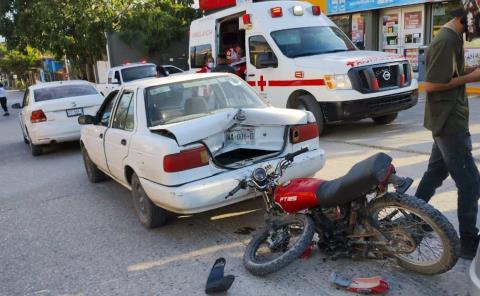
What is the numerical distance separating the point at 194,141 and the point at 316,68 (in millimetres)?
4705

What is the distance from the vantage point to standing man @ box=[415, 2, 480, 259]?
3.32 m

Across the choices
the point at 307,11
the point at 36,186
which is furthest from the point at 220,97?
the point at 307,11

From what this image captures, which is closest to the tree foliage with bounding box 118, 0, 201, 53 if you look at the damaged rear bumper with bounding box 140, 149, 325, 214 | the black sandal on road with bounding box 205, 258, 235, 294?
the damaged rear bumper with bounding box 140, 149, 325, 214

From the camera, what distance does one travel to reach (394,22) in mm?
17094

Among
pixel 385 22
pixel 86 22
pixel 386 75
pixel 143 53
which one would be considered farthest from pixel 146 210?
pixel 143 53

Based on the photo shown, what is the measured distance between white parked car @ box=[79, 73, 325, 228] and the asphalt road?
0.39m

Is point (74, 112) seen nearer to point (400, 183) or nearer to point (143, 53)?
point (400, 183)

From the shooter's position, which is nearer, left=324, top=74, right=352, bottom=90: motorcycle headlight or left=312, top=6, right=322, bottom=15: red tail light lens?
left=324, top=74, right=352, bottom=90: motorcycle headlight

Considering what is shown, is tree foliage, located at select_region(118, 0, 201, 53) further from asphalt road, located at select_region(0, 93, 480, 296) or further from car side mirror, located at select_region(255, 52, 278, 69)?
asphalt road, located at select_region(0, 93, 480, 296)

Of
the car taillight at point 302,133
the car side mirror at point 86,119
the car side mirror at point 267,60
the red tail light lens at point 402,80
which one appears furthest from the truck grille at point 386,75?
the car side mirror at point 86,119

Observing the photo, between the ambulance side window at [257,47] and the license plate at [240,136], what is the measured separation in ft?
16.1

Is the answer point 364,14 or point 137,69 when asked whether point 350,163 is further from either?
point 364,14

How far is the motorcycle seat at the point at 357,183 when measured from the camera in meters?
3.30

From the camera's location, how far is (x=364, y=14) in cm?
1812
